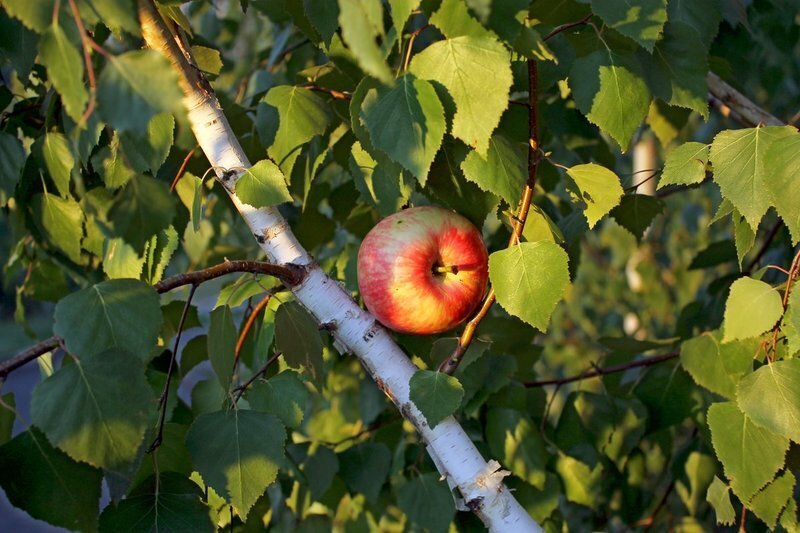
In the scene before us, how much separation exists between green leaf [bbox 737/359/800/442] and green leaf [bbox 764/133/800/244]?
0.15 m

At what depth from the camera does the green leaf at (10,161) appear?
2.93 feet

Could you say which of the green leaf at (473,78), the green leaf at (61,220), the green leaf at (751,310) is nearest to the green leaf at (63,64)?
the green leaf at (473,78)

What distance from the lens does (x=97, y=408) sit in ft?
2.19

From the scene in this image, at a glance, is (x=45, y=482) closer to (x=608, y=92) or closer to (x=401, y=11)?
(x=401, y=11)

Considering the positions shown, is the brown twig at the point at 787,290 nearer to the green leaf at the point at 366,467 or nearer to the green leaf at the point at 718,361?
the green leaf at the point at 718,361

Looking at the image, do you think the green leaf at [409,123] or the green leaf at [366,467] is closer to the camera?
the green leaf at [409,123]

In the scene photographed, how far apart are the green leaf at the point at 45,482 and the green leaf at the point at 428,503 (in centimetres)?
42

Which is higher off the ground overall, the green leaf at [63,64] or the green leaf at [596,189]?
the green leaf at [63,64]

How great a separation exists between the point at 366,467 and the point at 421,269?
419mm

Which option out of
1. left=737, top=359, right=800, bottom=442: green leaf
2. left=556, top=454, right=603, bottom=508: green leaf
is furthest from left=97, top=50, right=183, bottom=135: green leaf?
left=556, top=454, right=603, bottom=508: green leaf

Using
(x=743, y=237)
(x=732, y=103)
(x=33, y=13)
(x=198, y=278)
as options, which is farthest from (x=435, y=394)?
(x=732, y=103)

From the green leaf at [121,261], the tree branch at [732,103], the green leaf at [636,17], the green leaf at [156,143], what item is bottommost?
the tree branch at [732,103]

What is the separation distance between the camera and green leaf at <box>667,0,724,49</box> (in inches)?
38.7

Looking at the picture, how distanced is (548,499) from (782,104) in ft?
7.25
